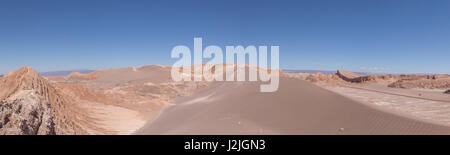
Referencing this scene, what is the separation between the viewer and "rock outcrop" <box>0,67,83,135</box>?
356 centimetres

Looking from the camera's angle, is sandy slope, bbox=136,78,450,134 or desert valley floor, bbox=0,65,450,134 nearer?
desert valley floor, bbox=0,65,450,134

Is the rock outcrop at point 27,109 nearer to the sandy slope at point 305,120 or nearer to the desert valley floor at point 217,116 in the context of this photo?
the desert valley floor at point 217,116

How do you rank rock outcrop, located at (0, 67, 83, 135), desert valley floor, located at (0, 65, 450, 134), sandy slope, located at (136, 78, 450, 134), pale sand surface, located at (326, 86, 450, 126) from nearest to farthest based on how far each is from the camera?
rock outcrop, located at (0, 67, 83, 135), desert valley floor, located at (0, 65, 450, 134), sandy slope, located at (136, 78, 450, 134), pale sand surface, located at (326, 86, 450, 126)

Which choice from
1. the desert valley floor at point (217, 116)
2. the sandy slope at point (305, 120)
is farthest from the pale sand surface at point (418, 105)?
the desert valley floor at point (217, 116)

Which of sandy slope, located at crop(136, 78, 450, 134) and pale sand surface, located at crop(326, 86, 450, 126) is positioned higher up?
sandy slope, located at crop(136, 78, 450, 134)

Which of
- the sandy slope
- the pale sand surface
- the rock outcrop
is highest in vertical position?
the rock outcrop

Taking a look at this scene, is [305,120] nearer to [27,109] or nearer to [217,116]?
[217,116]

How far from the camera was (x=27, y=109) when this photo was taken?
3.85 meters

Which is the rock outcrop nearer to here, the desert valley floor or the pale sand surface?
the desert valley floor

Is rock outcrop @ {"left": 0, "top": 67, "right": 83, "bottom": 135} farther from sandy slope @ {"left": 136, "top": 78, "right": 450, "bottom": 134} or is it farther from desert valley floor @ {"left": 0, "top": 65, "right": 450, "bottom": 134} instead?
sandy slope @ {"left": 136, "top": 78, "right": 450, "bottom": 134}

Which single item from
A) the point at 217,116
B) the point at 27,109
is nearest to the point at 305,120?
the point at 217,116

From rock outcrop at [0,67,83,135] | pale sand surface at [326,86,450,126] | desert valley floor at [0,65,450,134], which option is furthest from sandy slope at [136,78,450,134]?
rock outcrop at [0,67,83,135]

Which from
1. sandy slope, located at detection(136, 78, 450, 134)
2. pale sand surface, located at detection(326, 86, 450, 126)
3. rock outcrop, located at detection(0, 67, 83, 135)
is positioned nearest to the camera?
rock outcrop, located at detection(0, 67, 83, 135)
